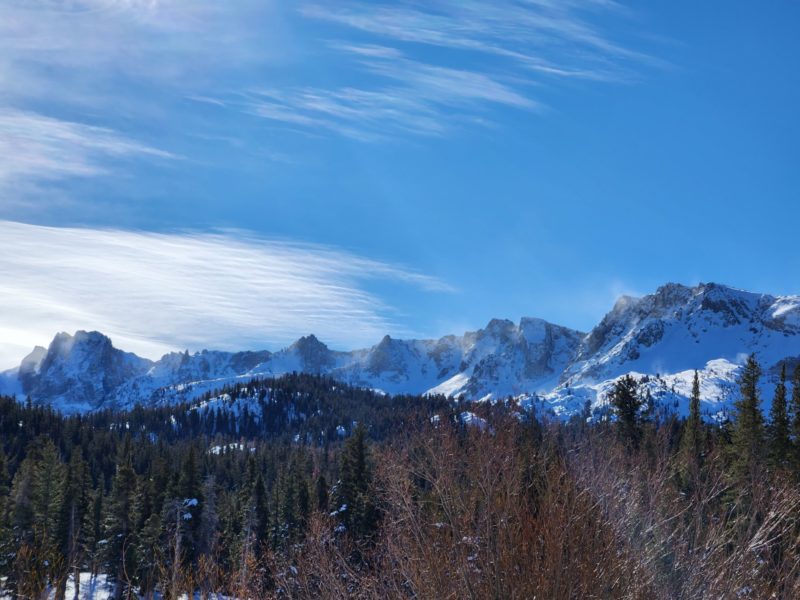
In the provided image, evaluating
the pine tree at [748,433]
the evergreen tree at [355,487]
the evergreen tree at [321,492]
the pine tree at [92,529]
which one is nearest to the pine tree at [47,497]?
the pine tree at [92,529]

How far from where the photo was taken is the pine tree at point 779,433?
3853 cm

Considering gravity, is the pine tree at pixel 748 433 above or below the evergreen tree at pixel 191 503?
above

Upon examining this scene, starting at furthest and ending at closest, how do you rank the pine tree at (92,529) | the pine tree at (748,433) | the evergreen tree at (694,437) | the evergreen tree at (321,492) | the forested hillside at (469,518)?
the evergreen tree at (321,492) < the pine tree at (92,529) < the evergreen tree at (694,437) < the pine tree at (748,433) < the forested hillside at (469,518)

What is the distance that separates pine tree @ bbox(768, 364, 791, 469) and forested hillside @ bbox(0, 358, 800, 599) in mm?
118

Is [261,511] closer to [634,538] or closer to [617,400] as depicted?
[617,400]

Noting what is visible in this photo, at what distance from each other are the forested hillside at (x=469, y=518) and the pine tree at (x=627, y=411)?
161mm

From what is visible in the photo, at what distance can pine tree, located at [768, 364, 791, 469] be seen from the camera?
126ft

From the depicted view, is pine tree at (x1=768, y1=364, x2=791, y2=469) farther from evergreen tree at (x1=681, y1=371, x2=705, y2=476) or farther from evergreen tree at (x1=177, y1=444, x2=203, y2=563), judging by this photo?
evergreen tree at (x1=177, y1=444, x2=203, y2=563)

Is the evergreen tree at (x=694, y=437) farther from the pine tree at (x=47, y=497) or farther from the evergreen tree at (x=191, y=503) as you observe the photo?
the pine tree at (x=47, y=497)

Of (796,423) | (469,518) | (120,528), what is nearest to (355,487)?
(120,528)

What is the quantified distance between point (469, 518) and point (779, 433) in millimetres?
36914

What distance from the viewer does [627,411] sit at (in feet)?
157

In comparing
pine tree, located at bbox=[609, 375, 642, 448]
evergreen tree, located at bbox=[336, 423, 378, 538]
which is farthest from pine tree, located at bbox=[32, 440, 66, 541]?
pine tree, located at bbox=[609, 375, 642, 448]

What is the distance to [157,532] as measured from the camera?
4344cm
